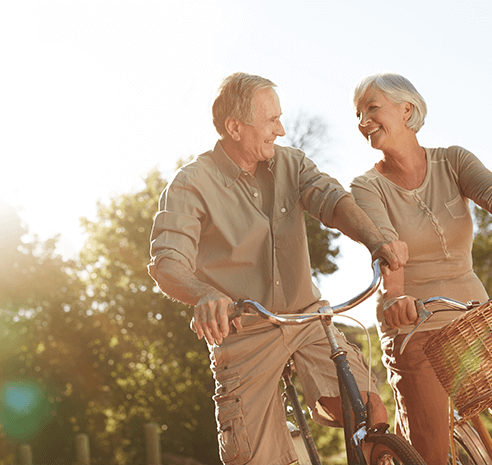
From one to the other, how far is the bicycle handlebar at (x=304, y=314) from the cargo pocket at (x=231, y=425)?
2.13ft

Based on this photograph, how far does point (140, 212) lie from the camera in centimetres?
2359

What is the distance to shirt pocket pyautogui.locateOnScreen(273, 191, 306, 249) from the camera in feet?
9.64

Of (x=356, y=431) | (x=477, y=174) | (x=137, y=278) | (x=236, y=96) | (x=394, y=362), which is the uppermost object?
(x=137, y=278)

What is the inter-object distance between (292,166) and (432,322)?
0.96 metres

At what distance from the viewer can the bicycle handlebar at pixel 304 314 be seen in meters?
2.20

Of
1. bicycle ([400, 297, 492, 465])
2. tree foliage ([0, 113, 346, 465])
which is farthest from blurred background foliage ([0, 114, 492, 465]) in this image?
bicycle ([400, 297, 492, 465])

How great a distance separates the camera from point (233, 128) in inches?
120

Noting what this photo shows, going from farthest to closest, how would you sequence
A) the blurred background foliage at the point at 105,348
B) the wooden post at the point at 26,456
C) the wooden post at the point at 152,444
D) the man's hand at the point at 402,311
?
the blurred background foliage at the point at 105,348, the wooden post at the point at 26,456, the wooden post at the point at 152,444, the man's hand at the point at 402,311

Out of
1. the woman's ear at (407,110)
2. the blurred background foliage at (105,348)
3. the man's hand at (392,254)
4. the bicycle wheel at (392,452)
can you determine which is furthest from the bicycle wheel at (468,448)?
the blurred background foliage at (105,348)

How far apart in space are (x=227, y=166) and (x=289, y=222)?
0.39m

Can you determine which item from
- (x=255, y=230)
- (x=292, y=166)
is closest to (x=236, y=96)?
→ (x=292, y=166)

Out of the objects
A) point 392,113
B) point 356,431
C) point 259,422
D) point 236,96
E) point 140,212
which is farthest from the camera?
point 140,212

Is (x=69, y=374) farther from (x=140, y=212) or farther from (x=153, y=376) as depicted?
(x=140, y=212)

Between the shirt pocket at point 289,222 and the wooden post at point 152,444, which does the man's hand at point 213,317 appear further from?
the wooden post at point 152,444
